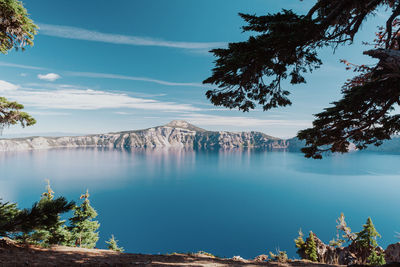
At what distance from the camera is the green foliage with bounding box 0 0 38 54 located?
507 cm

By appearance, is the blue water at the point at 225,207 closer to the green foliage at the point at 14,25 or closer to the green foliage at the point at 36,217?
the green foliage at the point at 36,217

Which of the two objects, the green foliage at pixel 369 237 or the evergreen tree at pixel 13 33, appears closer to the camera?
the evergreen tree at pixel 13 33

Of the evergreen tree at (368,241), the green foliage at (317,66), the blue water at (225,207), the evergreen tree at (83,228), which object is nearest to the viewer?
the green foliage at (317,66)

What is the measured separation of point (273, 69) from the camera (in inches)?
214

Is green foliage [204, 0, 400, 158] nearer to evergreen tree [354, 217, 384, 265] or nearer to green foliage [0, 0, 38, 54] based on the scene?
green foliage [0, 0, 38, 54]

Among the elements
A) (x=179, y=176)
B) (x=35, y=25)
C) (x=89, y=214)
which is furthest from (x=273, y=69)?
(x=179, y=176)

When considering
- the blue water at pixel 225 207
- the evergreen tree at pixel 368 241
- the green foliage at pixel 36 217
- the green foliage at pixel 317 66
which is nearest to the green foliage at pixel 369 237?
the evergreen tree at pixel 368 241

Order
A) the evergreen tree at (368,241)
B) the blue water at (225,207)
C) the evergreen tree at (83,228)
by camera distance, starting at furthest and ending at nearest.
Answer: the blue water at (225,207), the evergreen tree at (83,228), the evergreen tree at (368,241)

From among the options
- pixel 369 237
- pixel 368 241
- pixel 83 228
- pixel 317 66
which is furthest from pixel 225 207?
pixel 317 66

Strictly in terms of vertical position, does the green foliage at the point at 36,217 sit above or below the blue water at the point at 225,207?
above

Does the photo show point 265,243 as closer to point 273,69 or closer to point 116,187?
point 273,69

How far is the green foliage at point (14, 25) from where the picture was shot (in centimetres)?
507

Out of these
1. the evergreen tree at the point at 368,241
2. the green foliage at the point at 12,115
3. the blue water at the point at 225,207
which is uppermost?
the green foliage at the point at 12,115

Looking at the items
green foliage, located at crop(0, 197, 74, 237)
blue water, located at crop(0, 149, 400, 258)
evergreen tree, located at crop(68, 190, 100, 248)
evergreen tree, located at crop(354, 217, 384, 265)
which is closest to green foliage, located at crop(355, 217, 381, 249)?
evergreen tree, located at crop(354, 217, 384, 265)
